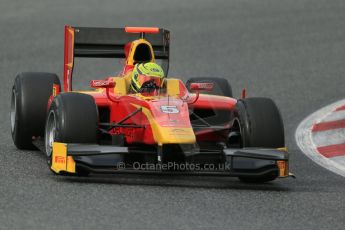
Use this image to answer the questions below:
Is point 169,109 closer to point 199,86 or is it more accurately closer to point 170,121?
point 170,121

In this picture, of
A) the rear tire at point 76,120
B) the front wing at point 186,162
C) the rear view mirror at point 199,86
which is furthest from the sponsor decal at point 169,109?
the rear view mirror at point 199,86

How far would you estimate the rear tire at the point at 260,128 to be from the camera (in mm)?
10516

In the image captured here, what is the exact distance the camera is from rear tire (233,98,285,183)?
34.5ft

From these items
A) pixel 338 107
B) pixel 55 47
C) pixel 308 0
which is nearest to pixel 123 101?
pixel 338 107

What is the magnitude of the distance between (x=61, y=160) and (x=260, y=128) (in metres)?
1.77

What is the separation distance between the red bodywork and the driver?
16 centimetres

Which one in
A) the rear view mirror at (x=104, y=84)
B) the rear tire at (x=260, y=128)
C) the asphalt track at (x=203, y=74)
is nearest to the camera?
the asphalt track at (x=203, y=74)

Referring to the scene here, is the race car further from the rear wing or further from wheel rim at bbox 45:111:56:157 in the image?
the rear wing

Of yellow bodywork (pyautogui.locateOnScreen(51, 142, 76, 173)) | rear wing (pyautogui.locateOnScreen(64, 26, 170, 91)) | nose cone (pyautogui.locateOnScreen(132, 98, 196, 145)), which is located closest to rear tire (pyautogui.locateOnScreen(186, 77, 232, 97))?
rear wing (pyautogui.locateOnScreen(64, 26, 170, 91))

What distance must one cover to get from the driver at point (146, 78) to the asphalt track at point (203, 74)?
1.01 metres

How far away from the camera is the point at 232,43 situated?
19.7m

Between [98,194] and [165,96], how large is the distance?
1.74 m

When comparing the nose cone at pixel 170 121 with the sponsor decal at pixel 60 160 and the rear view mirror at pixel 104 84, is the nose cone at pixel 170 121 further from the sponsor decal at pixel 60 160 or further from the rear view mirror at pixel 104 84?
the sponsor decal at pixel 60 160

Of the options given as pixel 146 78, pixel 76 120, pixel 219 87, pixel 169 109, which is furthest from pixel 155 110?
pixel 219 87
